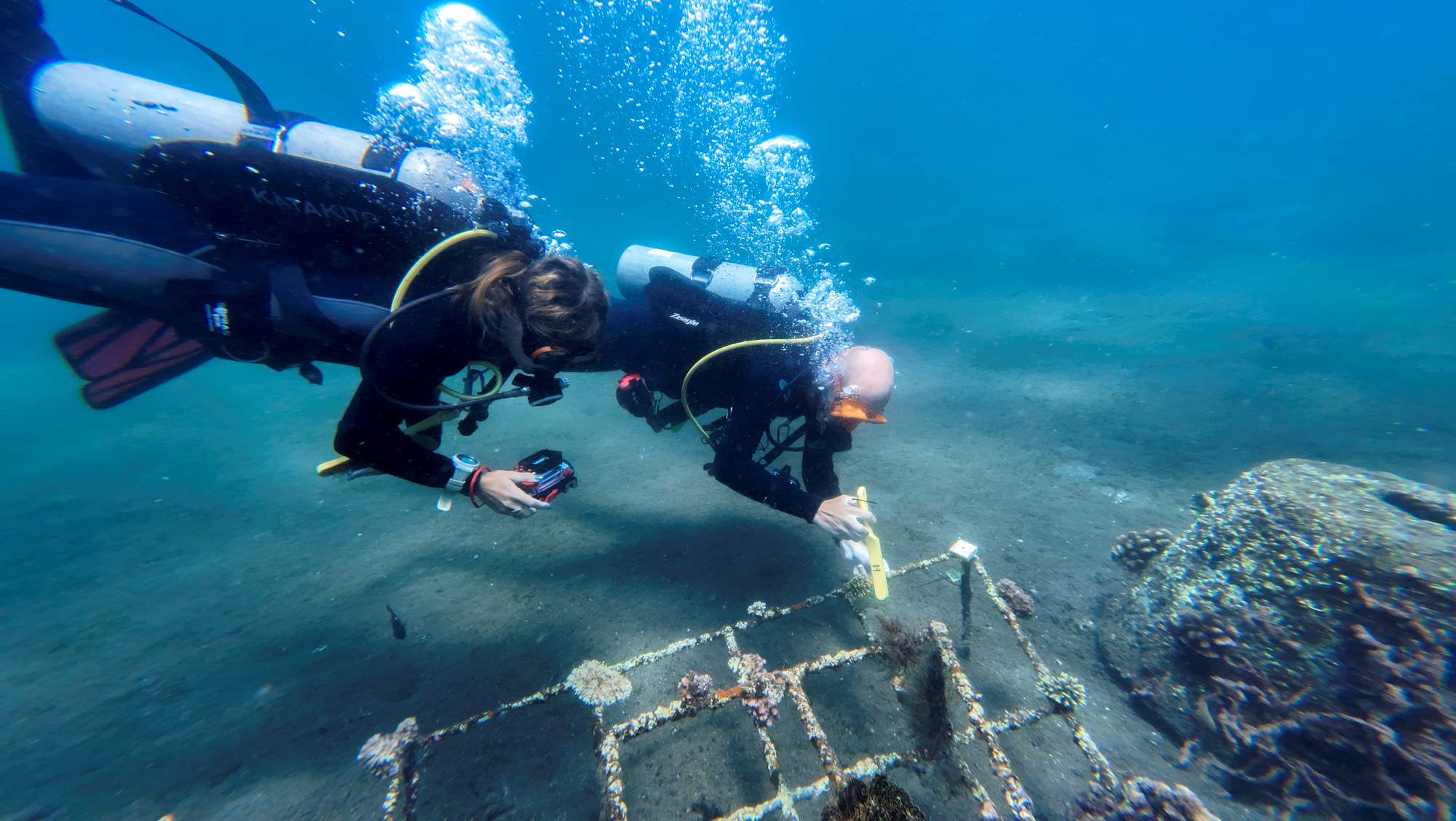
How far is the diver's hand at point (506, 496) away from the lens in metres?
3.16

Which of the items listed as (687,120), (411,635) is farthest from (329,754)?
(687,120)

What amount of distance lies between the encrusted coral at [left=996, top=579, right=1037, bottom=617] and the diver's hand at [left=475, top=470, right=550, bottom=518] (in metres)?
3.82

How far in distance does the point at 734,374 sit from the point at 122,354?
5150 mm

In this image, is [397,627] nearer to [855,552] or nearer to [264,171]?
[264,171]

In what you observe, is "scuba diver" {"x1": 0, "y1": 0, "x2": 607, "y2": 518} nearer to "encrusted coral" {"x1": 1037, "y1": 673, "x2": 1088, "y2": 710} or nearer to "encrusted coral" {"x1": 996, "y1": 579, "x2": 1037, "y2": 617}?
"encrusted coral" {"x1": 1037, "y1": 673, "x2": 1088, "y2": 710}

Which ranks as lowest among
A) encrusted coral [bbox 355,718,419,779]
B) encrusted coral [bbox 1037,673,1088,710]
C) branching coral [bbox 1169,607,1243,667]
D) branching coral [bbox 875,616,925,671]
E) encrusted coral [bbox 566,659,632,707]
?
encrusted coral [bbox 355,718,419,779]

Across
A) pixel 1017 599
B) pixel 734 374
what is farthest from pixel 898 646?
pixel 734 374

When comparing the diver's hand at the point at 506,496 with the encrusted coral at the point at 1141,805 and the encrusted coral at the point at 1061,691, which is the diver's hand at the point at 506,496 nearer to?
the encrusted coral at the point at 1061,691

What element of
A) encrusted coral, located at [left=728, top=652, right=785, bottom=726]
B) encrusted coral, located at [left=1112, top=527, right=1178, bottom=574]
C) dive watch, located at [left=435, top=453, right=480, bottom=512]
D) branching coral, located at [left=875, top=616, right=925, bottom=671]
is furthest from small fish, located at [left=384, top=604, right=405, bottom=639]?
encrusted coral, located at [left=1112, top=527, right=1178, bottom=574]

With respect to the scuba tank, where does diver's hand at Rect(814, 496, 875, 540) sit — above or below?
below

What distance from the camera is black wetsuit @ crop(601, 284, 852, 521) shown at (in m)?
3.69

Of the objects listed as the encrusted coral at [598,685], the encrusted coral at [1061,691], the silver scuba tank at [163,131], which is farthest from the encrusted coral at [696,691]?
the silver scuba tank at [163,131]

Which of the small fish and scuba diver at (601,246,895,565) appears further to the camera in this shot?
the small fish

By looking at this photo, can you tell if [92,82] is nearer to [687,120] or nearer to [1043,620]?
[1043,620]
